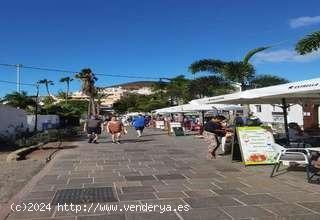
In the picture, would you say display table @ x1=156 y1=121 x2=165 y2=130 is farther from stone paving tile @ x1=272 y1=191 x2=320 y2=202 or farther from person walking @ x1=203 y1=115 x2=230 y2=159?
stone paving tile @ x1=272 y1=191 x2=320 y2=202

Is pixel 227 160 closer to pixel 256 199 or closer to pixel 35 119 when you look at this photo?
pixel 256 199

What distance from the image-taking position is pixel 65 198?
856cm

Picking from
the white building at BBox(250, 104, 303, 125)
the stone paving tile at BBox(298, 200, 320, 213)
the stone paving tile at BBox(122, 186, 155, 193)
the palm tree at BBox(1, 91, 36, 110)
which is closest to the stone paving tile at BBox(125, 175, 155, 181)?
the stone paving tile at BBox(122, 186, 155, 193)

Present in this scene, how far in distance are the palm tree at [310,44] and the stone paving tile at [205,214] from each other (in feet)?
39.5

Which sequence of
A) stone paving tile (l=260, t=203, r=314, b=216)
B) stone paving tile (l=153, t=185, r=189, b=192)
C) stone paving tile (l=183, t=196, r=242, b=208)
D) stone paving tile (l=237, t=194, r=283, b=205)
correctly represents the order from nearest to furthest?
stone paving tile (l=260, t=203, r=314, b=216) → stone paving tile (l=183, t=196, r=242, b=208) → stone paving tile (l=237, t=194, r=283, b=205) → stone paving tile (l=153, t=185, r=189, b=192)

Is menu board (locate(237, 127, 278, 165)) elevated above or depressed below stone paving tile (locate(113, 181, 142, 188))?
above

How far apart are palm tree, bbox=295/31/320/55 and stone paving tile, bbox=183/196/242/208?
11.1 m

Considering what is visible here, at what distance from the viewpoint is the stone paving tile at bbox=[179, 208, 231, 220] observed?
22.7ft

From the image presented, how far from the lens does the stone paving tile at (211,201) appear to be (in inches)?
305

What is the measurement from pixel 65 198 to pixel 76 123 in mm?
51320

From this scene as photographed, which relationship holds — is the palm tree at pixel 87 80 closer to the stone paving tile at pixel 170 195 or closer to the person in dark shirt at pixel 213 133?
the person in dark shirt at pixel 213 133

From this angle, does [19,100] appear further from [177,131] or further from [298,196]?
[298,196]

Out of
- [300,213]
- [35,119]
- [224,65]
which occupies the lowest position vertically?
[300,213]

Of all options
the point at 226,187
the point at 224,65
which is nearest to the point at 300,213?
the point at 226,187
